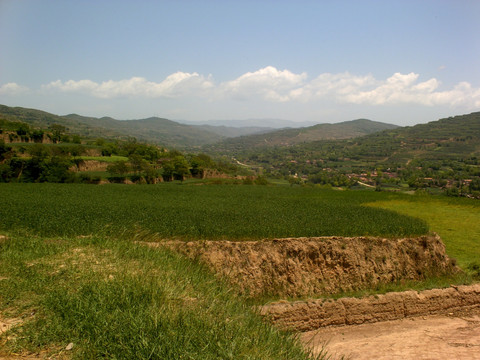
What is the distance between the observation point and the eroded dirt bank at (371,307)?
1161 centimetres

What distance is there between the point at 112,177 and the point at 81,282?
41804mm

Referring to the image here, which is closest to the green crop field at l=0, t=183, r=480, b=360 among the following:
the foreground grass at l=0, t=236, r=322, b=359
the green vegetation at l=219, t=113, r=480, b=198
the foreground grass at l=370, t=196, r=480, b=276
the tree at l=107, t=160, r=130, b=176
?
the foreground grass at l=0, t=236, r=322, b=359

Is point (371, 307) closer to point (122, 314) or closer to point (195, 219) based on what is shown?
point (195, 219)

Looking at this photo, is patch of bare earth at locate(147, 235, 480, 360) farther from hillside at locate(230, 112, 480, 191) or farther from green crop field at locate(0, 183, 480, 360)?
hillside at locate(230, 112, 480, 191)

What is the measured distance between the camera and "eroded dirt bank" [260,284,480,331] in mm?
11609

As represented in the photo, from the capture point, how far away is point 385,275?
15.0 m

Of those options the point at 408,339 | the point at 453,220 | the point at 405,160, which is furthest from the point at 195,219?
the point at 405,160

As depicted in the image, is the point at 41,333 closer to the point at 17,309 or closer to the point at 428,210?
the point at 17,309

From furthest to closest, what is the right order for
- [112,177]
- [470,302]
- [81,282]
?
1. [112,177]
2. [470,302]
3. [81,282]

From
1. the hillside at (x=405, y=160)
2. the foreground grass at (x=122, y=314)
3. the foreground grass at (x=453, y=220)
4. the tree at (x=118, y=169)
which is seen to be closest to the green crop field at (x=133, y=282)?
the foreground grass at (x=122, y=314)

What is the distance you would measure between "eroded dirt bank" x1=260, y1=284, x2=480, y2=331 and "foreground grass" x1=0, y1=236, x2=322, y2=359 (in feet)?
13.3

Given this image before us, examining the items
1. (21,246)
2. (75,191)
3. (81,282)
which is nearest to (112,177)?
(75,191)

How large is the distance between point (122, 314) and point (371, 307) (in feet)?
36.1

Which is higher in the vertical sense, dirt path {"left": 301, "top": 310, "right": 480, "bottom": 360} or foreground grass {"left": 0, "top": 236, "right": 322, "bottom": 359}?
foreground grass {"left": 0, "top": 236, "right": 322, "bottom": 359}
